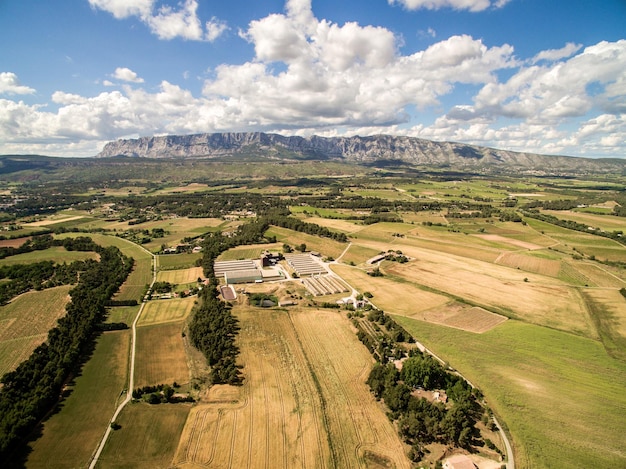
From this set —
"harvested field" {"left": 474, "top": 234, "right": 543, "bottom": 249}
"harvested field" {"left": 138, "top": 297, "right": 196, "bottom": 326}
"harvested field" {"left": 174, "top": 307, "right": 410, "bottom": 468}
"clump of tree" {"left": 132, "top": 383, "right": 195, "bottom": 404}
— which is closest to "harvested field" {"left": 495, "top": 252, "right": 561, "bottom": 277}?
"harvested field" {"left": 474, "top": 234, "right": 543, "bottom": 249}

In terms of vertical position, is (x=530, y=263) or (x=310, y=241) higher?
(x=530, y=263)

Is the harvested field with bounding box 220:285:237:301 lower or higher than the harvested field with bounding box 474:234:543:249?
lower

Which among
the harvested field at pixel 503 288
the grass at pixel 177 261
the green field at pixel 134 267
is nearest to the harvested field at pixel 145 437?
the green field at pixel 134 267

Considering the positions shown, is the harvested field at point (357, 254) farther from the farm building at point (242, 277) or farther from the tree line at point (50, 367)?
the tree line at point (50, 367)

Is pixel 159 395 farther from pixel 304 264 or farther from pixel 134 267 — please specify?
pixel 134 267

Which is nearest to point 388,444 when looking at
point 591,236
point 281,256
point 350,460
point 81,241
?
point 350,460

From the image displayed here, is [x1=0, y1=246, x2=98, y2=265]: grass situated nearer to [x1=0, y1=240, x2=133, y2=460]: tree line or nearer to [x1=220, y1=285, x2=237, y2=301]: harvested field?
[x1=0, y1=240, x2=133, y2=460]: tree line

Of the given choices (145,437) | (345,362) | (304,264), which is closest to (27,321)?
(145,437)
